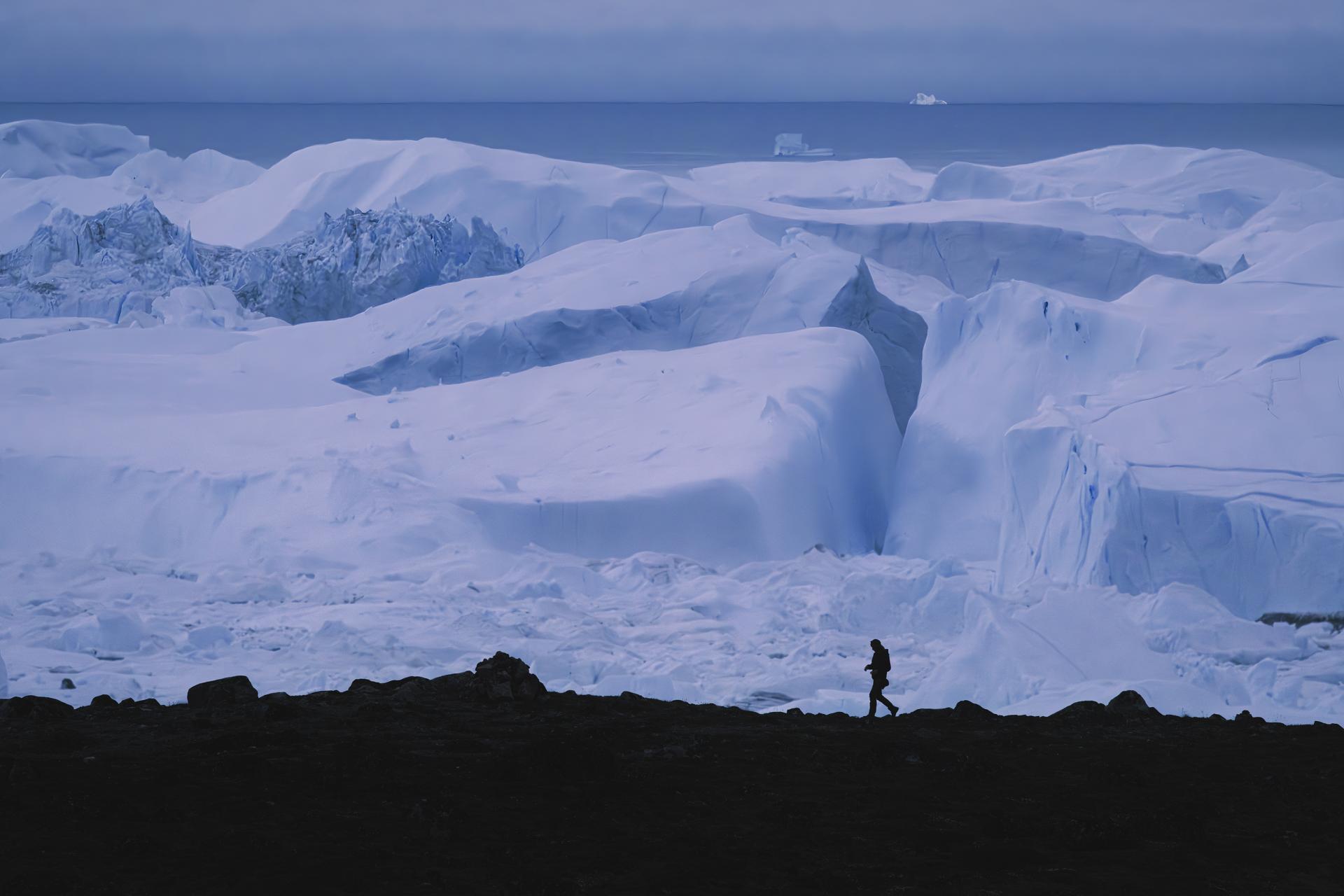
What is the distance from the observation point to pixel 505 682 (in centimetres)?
744

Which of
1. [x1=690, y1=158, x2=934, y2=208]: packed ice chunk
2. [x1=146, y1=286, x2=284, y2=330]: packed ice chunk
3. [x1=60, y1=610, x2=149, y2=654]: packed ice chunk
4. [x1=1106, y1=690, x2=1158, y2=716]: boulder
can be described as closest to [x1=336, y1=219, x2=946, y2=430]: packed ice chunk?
[x1=146, y1=286, x2=284, y2=330]: packed ice chunk

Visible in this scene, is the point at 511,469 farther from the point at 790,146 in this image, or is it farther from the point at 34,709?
the point at 790,146

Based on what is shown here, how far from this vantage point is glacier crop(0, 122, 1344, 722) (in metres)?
9.32

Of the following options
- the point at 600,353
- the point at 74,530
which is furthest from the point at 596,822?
the point at 600,353

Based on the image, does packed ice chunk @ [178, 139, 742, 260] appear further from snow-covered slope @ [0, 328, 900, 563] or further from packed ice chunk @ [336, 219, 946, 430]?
snow-covered slope @ [0, 328, 900, 563]

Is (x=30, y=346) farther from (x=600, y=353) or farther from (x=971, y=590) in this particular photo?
(x=971, y=590)

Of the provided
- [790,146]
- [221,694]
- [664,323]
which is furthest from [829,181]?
[221,694]

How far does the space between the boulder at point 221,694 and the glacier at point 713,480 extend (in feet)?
5.30

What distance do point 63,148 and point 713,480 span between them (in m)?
27.6

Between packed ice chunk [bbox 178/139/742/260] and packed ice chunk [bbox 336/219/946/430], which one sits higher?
packed ice chunk [bbox 178/139/742/260]

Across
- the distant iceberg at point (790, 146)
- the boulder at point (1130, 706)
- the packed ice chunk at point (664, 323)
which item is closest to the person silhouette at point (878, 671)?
the boulder at point (1130, 706)

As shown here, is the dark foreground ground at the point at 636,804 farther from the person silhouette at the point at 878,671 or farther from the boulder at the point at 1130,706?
the boulder at the point at 1130,706

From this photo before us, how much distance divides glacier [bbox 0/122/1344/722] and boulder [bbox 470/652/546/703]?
140 centimetres

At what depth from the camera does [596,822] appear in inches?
197
